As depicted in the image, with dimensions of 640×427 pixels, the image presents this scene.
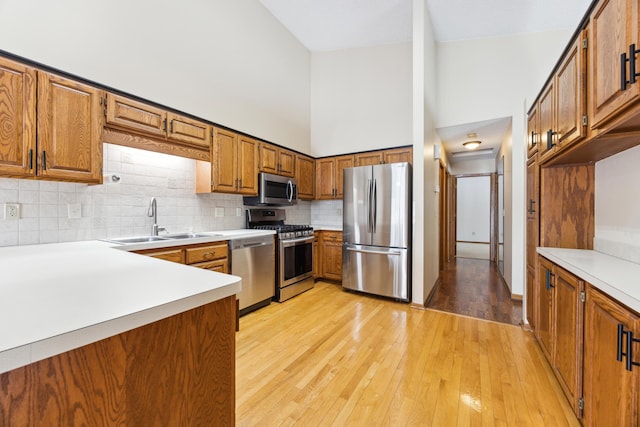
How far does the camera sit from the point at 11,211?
190 cm

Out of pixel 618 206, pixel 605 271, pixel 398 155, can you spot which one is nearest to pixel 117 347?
pixel 605 271

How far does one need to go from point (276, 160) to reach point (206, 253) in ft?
5.68

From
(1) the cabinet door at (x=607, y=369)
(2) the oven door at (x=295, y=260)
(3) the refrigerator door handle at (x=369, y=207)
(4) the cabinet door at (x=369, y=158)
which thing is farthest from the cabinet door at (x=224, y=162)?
(1) the cabinet door at (x=607, y=369)

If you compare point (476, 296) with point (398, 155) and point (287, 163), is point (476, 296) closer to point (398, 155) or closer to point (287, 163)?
point (398, 155)

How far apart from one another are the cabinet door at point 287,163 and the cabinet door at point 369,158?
100cm

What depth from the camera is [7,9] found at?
1870 mm

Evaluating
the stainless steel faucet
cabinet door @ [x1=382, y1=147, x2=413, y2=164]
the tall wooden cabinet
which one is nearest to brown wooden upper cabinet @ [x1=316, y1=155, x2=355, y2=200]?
cabinet door @ [x1=382, y1=147, x2=413, y2=164]

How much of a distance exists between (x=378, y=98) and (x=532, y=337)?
12.2 feet

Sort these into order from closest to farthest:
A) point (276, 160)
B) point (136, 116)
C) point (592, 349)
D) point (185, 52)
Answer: point (592, 349) < point (136, 116) < point (185, 52) < point (276, 160)

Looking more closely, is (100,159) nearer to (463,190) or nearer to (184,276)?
(184,276)

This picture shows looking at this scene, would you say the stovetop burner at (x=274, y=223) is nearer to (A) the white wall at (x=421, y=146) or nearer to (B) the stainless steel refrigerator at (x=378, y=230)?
(B) the stainless steel refrigerator at (x=378, y=230)

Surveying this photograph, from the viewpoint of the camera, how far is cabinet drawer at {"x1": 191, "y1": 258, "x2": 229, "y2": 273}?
255 centimetres

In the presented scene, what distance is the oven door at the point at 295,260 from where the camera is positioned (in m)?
3.47

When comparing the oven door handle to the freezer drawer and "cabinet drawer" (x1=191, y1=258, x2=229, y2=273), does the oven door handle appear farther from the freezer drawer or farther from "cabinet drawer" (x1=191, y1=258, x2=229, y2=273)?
"cabinet drawer" (x1=191, y1=258, x2=229, y2=273)
